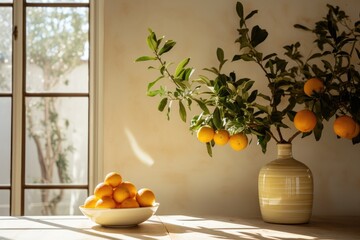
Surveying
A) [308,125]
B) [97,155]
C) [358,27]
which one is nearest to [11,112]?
[97,155]

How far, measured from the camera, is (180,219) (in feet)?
6.92

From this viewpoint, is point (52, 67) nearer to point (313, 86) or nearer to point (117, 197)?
point (117, 197)

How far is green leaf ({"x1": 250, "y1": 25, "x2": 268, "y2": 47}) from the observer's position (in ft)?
7.25

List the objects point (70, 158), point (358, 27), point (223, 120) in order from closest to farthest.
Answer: point (223, 120), point (358, 27), point (70, 158)

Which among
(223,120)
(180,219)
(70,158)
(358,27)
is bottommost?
(180,219)

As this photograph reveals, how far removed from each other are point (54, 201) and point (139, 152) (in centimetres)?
47

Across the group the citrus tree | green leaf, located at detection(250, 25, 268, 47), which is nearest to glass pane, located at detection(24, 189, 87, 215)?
the citrus tree

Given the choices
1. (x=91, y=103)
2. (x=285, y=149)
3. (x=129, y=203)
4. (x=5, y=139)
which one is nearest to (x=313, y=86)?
(x=285, y=149)

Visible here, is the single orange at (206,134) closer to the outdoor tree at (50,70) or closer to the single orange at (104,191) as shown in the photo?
the single orange at (104,191)

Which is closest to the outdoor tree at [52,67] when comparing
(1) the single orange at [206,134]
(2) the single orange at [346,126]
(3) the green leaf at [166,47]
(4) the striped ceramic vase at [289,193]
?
(3) the green leaf at [166,47]

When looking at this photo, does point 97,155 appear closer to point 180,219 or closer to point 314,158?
point 180,219

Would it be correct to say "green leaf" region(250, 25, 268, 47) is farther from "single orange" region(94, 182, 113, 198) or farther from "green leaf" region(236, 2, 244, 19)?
"single orange" region(94, 182, 113, 198)

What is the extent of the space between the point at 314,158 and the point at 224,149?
1.29 ft

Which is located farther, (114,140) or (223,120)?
(114,140)
